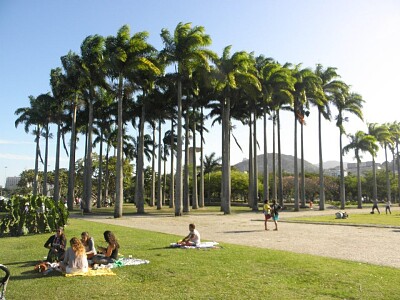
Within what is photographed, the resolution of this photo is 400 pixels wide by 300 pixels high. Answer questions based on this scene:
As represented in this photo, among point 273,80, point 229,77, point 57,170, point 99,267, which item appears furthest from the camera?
point 57,170

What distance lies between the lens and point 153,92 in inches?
1512

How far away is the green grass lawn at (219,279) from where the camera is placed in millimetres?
7113

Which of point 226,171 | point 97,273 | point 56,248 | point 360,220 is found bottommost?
point 360,220

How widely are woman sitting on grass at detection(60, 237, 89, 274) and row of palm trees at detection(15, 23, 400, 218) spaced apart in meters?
21.0

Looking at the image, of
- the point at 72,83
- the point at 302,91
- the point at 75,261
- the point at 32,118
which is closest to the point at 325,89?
the point at 302,91

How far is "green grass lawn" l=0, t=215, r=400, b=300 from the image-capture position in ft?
23.3

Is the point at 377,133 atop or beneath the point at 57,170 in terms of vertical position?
atop

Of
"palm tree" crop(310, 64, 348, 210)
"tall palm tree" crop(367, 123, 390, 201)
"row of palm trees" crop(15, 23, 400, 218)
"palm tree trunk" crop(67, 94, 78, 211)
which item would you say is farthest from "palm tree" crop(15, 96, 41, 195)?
"tall palm tree" crop(367, 123, 390, 201)

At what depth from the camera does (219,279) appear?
8242 mm

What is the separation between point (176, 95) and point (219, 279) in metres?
31.5

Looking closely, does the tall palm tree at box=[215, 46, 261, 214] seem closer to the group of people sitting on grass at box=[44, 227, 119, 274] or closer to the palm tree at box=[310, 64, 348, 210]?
the palm tree at box=[310, 64, 348, 210]

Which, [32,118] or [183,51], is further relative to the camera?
[32,118]

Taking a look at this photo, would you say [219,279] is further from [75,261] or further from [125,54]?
[125,54]

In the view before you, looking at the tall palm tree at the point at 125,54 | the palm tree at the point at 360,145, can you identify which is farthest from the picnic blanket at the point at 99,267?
the palm tree at the point at 360,145
